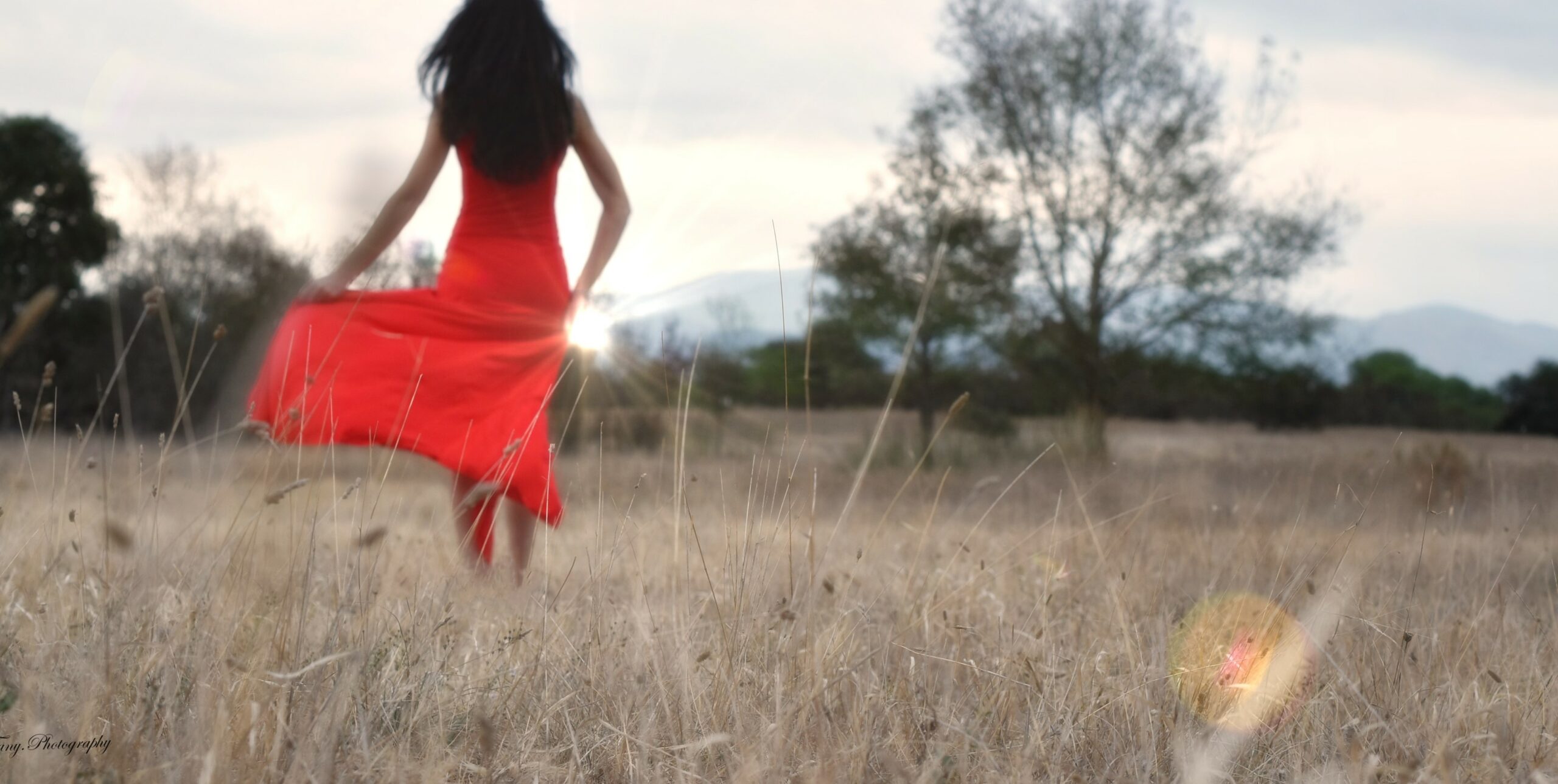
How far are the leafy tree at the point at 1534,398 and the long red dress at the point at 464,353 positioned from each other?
24.6 meters

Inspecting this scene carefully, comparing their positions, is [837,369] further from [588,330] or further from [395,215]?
[395,215]

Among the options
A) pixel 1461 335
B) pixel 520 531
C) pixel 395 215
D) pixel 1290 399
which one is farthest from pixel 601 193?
pixel 1461 335

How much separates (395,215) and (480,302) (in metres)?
0.38

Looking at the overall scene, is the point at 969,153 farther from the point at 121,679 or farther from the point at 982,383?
the point at 121,679

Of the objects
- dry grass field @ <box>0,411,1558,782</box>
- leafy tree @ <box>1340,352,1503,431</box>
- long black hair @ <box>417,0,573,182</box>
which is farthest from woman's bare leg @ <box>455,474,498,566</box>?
leafy tree @ <box>1340,352,1503,431</box>

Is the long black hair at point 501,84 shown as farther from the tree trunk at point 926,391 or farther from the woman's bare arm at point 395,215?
the tree trunk at point 926,391

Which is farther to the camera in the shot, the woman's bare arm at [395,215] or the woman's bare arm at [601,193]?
the woman's bare arm at [601,193]

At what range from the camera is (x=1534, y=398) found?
82.2 feet

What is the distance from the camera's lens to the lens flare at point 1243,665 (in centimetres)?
214

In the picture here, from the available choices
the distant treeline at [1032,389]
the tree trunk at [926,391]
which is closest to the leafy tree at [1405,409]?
the distant treeline at [1032,389]

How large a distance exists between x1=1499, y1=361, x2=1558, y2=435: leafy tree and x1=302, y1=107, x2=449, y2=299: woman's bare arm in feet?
81.6

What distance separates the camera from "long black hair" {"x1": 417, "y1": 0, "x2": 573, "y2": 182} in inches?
140

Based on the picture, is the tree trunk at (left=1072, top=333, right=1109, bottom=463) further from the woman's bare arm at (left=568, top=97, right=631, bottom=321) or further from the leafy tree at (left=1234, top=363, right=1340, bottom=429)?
the woman's bare arm at (left=568, top=97, right=631, bottom=321)

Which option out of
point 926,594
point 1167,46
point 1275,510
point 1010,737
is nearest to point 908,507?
point 1275,510
